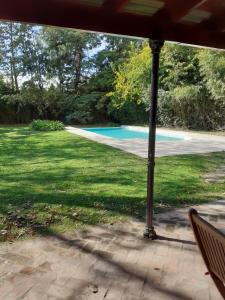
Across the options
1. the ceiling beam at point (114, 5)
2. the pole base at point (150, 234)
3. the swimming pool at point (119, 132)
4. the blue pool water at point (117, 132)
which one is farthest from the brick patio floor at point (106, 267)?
the blue pool water at point (117, 132)

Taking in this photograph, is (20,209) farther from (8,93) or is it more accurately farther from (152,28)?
(8,93)

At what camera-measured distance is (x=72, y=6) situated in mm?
2740

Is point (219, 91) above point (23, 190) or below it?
above

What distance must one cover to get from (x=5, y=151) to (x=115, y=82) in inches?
490

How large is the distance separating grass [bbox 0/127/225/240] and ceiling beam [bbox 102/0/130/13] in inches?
92.0

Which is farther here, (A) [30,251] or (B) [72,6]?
(A) [30,251]

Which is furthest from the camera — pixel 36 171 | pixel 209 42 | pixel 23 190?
pixel 36 171

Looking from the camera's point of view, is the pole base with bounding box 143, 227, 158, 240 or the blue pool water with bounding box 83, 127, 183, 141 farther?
the blue pool water with bounding box 83, 127, 183, 141

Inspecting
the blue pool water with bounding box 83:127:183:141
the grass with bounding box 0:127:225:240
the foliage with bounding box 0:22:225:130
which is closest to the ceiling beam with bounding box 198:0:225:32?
the grass with bounding box 0:127:225:240

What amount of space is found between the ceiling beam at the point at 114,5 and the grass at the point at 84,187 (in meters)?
2.34

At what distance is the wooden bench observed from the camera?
5.39 feet

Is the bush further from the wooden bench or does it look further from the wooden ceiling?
the wooden bench

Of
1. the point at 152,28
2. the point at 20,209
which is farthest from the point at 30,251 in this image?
the point at 152,28

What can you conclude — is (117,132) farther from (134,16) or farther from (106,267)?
(106,267)
